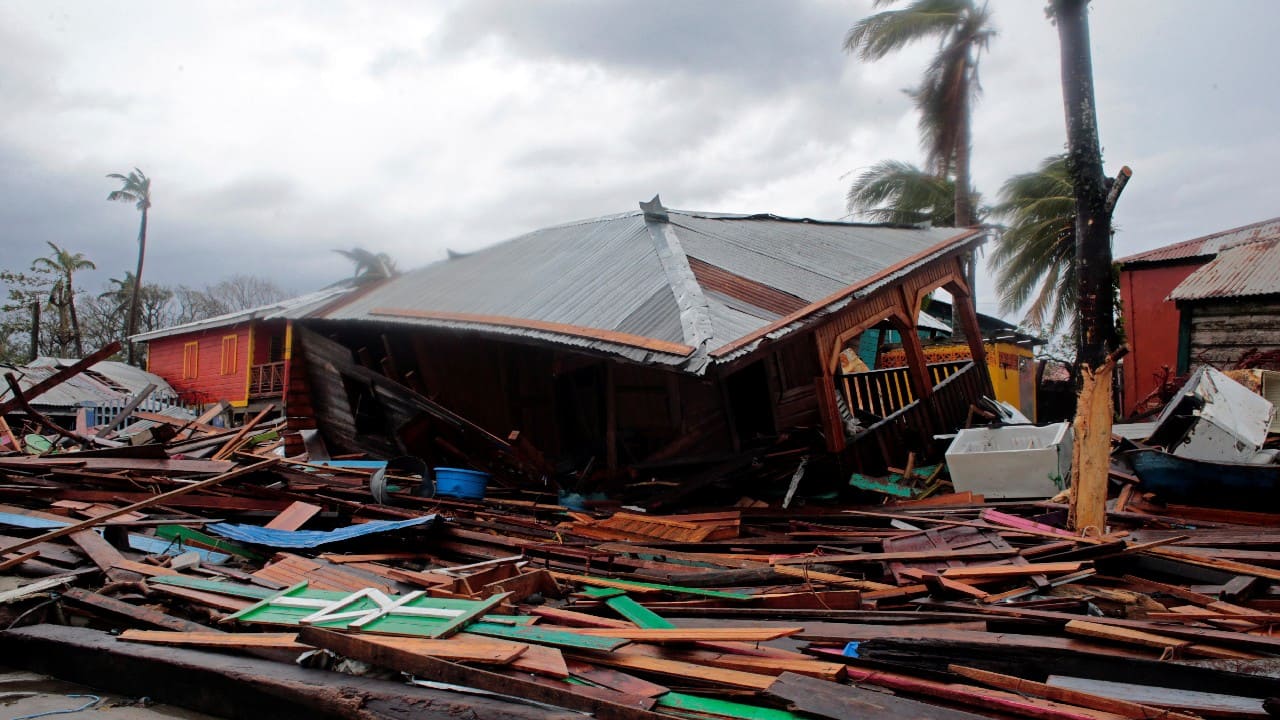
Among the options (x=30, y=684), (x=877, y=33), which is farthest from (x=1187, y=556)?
(x=877, y=33)

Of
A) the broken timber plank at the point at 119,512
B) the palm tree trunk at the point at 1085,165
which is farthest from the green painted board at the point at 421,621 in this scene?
the palm tree trunk at the point at 1085,165

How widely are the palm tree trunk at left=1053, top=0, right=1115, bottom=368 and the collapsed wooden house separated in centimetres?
176

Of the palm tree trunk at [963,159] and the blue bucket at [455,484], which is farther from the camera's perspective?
the palm tree trunk at [963,159]

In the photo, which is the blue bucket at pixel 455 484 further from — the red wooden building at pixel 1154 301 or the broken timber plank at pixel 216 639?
the red wooden building at pixel 1154 301

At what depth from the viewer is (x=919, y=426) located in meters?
10.8

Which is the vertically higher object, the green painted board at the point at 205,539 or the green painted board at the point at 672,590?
the green painted board at the point at 205,539

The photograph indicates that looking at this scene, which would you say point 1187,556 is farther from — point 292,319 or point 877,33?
point 877,33

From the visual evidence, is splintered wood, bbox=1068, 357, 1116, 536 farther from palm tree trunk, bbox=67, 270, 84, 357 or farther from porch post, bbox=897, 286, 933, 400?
palm tree trunk, bbox=67, 270, 84, 357

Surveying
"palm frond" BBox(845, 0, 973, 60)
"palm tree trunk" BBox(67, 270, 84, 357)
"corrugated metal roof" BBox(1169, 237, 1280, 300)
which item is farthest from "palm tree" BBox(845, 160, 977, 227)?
"palm tree trunk" BBox(67, 270, 84, 357)

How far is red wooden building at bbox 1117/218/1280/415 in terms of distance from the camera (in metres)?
21.1

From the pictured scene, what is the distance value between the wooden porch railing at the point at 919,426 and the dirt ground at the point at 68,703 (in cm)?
723

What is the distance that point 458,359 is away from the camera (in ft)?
39.0

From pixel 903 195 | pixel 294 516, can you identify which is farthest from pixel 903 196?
pixel 294 516

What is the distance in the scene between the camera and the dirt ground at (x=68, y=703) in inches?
154
